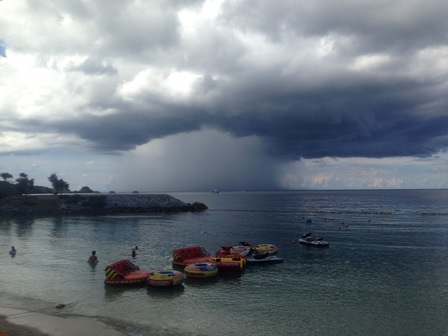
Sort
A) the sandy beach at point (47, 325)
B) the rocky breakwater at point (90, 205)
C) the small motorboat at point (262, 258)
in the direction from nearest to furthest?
the sandy beach at point (47, 325), the small motorboat at point (262, 258), the rocky breakwater at point (90, 205)

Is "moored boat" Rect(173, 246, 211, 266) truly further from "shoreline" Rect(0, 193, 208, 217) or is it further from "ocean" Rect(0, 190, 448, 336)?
"shoreline" Rect(0, 193, 208, 217)

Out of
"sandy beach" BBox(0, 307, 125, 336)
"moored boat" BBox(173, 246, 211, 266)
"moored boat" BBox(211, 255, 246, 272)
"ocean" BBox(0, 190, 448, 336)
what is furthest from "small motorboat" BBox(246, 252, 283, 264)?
"sandy beach" BBox(0, 307, 125, 336)

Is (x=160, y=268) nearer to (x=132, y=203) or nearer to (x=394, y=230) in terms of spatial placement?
(x=394, y=230)

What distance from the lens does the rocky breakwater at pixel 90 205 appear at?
525ft

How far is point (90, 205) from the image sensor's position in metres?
170

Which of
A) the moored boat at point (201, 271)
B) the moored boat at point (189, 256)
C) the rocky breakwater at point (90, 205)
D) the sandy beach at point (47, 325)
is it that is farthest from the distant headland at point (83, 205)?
the sandy beach at point (47, 325)

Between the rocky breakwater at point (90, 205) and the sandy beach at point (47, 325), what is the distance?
13729 cm

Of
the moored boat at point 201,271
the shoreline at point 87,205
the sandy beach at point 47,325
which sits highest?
the shoreline at point 87,205

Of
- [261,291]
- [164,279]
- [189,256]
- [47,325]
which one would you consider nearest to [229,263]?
[189,256]

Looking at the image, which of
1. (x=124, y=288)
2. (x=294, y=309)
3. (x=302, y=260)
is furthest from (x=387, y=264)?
(x=124, y=288)

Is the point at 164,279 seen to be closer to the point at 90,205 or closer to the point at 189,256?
the point at 189,256

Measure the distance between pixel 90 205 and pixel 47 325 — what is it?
147 metres

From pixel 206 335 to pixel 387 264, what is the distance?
40625 mm

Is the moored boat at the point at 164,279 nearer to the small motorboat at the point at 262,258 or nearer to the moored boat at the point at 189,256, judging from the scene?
the moored boat at the point at 189,256
